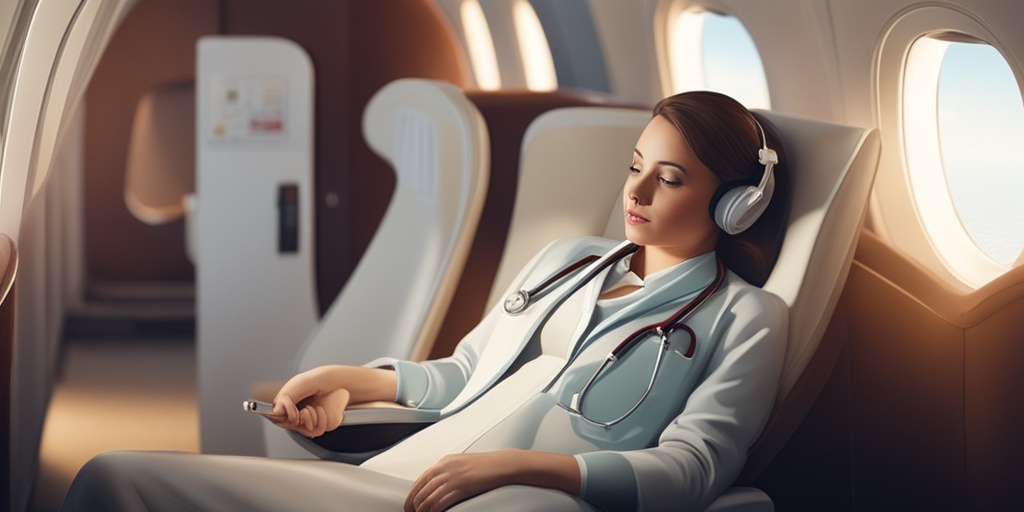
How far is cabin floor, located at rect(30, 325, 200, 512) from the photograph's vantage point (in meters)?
4.49

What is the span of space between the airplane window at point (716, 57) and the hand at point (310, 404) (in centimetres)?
178

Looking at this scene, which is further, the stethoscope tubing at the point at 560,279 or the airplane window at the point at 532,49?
the airplane window at the point at 532,49

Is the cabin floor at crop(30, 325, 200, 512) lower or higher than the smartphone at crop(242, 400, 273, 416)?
lower

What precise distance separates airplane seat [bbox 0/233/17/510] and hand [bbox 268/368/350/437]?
1.52ft

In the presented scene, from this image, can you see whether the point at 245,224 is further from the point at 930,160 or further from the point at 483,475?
the point at 483,475

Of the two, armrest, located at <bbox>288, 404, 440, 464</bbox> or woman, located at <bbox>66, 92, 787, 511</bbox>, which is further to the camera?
armrest, located at <bbox>288, 404, 440, 464</bbox>

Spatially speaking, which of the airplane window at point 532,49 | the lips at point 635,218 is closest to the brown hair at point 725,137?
the lips at point 635,218

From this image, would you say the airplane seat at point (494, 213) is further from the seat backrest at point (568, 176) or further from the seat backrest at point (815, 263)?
the seat backrest at point (815, 263)

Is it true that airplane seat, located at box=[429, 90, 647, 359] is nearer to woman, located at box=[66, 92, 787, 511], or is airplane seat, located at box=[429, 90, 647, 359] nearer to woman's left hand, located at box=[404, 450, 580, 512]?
woman, located at box=[66, 92, 787, 511]

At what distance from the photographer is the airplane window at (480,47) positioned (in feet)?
20.0

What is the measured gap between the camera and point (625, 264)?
203 centimetres

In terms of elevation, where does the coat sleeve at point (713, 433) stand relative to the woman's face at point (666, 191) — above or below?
below

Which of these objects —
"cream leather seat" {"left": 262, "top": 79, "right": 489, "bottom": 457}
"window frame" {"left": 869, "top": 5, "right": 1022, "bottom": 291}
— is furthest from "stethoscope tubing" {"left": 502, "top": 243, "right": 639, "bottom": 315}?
"window frame" {"left": 869, "top": 5, "right": 1022, "bottom": 291}

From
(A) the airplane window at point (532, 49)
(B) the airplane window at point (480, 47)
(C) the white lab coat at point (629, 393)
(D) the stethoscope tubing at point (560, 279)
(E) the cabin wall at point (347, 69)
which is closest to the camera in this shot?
(C) the white lab coat at point (629, 393)
